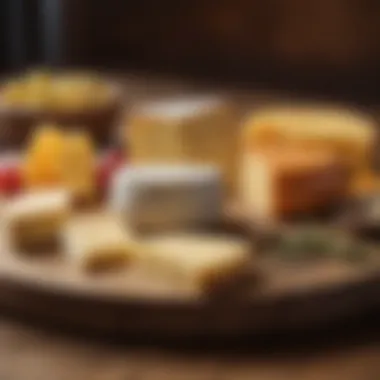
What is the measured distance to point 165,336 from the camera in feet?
2.64

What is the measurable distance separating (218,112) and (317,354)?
35 centimetres

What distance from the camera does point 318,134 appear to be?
109cm

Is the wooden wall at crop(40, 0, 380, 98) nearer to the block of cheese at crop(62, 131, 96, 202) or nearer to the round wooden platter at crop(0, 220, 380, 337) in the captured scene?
the block of cheese at crop(62, 131, 96, 202)

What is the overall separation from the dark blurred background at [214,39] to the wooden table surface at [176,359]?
0.80 metres

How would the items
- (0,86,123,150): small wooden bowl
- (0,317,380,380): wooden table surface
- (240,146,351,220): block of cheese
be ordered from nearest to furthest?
(0,317,380,380): wooden table surface → (240,146,351,220): block of cheese → (0,86,123,150): small wooden bowl

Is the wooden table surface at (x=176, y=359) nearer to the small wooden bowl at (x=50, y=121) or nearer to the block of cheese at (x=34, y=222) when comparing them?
the block of cheese at (x=34, y=222)

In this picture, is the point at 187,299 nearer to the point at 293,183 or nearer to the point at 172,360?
the point at 172,360

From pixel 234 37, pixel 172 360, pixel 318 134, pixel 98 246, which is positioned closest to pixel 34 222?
pixel 98 246

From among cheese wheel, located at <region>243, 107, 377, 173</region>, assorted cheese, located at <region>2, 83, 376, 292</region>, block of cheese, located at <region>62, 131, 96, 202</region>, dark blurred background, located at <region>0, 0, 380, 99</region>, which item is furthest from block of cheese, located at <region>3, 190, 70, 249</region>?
dark blurred background, located at <region>0, 0, 380, 99</region>

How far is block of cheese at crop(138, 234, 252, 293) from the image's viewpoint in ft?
2.66

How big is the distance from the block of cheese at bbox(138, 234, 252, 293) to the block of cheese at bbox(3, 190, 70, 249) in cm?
8

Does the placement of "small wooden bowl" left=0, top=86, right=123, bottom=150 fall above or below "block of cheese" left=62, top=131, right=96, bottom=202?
above

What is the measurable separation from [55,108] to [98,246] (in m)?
0.42

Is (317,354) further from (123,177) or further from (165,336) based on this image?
(123,177)
